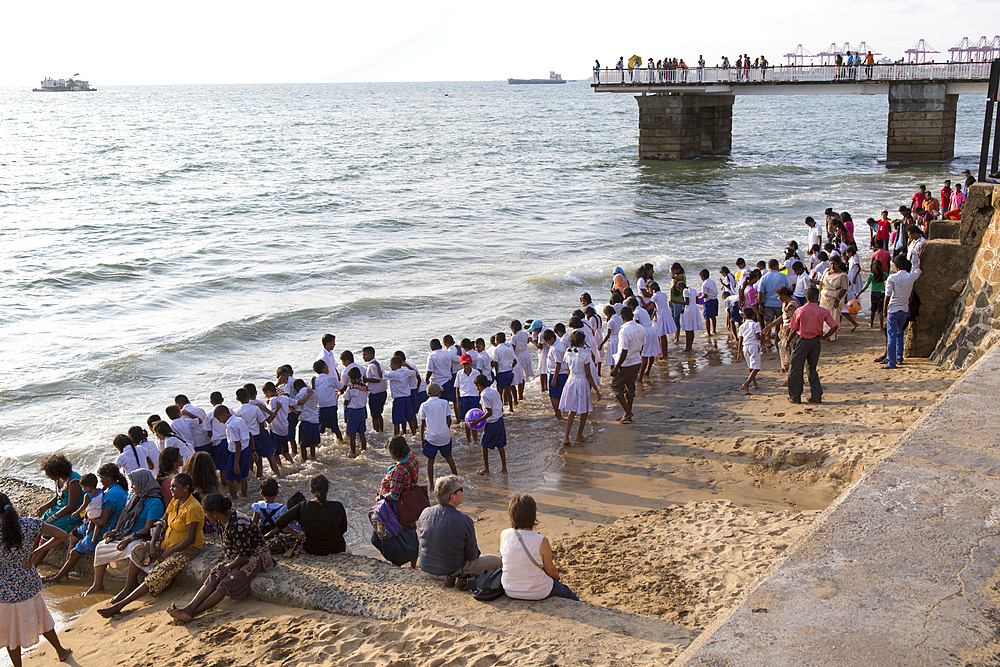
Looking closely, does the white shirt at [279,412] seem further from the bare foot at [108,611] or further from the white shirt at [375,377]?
the bare foot at [108,611]

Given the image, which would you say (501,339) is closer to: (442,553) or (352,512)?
(352,512)

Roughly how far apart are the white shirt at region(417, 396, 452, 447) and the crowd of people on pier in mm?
22

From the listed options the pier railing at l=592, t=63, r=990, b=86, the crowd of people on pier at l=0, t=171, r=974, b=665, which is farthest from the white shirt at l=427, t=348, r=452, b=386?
the pier railing at l=592, t=63, r=990, b=86

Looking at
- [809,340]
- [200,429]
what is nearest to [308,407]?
[200,429]

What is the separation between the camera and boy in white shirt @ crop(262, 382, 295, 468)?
9477 millimetres

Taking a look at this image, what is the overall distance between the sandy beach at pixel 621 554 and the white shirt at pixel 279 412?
244 centimetres

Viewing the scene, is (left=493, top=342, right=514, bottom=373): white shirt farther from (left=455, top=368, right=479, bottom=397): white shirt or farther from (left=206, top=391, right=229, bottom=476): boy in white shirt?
(left=206, top=391, right=229, bottom=476): boy in white shirt

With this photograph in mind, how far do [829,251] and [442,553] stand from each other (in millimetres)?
11367

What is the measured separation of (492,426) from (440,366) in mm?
1682

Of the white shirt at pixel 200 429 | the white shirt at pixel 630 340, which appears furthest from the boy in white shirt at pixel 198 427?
the white shirt at pixel 630 340

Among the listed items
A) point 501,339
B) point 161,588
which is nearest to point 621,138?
point 501,339

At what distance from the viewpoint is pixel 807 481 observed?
7.79 m

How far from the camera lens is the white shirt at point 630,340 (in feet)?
31.7

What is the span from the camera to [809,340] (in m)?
9.37
